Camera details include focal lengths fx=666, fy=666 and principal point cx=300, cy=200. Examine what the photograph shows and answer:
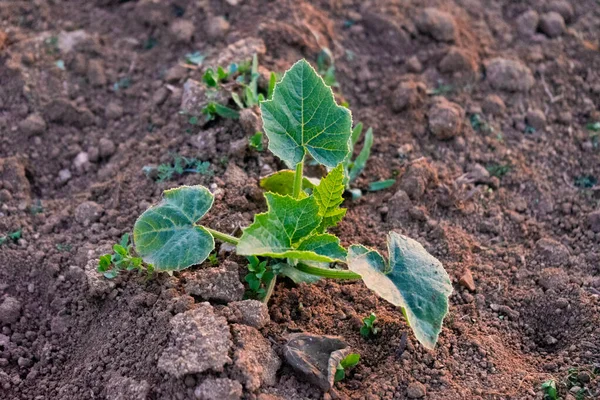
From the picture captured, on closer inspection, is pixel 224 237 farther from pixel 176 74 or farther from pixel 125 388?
pixel 176 74

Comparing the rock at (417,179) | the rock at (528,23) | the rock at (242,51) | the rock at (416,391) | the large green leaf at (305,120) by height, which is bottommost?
the rock at (416,391)

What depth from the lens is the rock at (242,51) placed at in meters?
3.41

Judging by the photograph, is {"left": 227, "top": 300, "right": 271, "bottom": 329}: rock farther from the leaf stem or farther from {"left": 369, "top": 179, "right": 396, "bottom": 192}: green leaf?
{"left": 369, "top": 179, "right": 396, "bottom": 192}: green leaf

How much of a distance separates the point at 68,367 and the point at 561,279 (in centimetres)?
202

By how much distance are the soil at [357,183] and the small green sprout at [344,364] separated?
66 millimetres

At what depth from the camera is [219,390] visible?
7.25 ft

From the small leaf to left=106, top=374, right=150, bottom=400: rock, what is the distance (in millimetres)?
1419

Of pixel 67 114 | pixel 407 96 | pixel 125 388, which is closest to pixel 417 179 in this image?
pixel 407 96

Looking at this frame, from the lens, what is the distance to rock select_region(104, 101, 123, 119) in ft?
11.5

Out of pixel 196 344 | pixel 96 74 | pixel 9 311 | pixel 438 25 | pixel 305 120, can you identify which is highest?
pixel 305 120

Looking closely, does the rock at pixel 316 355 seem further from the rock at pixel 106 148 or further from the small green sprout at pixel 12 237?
the rock at pixel 106 148

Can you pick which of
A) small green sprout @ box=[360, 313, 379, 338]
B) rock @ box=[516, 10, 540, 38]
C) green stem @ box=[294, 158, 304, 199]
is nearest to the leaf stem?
green stem @ box=[294, 158, 304, 199]

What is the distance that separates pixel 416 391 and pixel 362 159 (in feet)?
4.06

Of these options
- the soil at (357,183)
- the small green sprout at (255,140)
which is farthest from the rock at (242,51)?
the small green sprout at (255,140)
